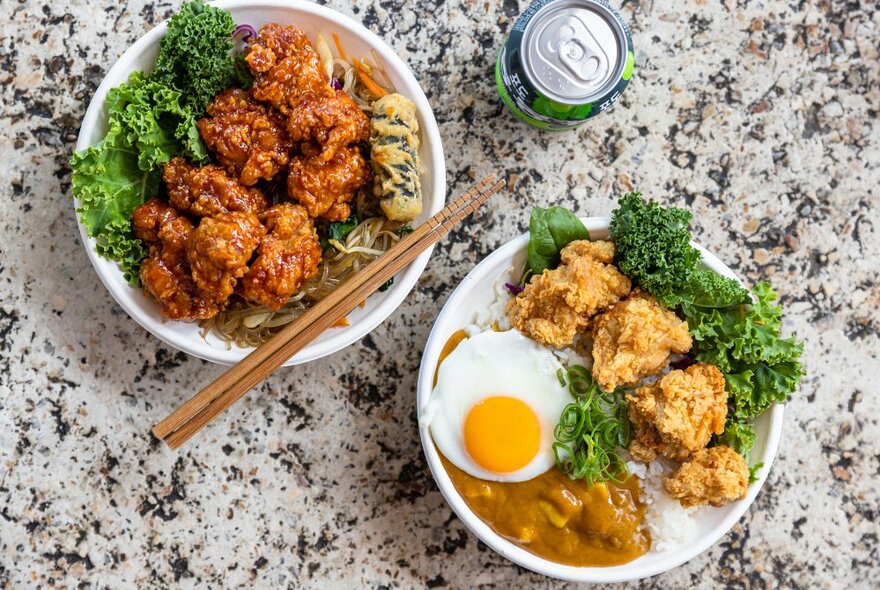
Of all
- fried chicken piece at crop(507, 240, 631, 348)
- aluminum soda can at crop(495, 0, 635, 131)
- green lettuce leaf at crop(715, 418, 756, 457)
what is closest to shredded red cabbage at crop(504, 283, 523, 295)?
fried chicken piece at crop(507, 240, 631, 348)

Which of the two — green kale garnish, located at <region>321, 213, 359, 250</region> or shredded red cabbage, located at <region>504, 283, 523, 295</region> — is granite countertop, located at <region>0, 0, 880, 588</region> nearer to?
shredded red cabbage, located at <region>504, 283, 523, 295</region>

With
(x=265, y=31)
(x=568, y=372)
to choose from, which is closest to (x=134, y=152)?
(x=265, y=31)

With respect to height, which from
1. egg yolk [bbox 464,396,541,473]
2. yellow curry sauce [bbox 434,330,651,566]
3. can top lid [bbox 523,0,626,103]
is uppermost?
can top lid [bbox 523,0,626,103]

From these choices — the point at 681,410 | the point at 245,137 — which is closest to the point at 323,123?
the point at 245,137

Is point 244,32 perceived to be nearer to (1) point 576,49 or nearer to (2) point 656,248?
(1) point 576,49

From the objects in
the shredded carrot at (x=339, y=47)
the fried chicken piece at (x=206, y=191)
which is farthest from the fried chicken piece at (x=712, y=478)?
the shredded carrot at (x=339, y=47)

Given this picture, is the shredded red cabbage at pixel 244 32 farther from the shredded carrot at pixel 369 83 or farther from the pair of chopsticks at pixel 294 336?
the pair of chopsticks at pixel 294 336

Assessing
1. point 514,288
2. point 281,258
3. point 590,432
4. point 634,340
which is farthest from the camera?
point 514,288
